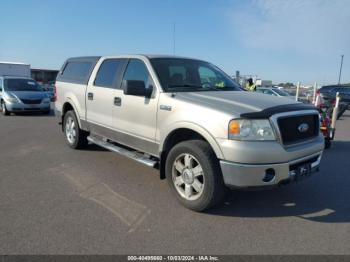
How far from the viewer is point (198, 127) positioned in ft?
12.7

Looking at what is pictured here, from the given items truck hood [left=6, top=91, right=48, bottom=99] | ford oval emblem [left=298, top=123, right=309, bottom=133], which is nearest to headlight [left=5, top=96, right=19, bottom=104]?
truck hood [left=6, top=91, right=48, bottom=99]

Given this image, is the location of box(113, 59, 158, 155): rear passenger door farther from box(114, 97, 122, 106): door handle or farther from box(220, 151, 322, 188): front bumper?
box(220, 151, 322, 188): front bumper

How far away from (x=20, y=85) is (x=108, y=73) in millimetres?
10756

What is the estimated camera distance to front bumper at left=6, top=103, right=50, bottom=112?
44.9 ft

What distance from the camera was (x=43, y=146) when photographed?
25.0ft

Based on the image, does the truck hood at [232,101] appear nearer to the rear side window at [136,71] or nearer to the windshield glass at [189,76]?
the windshield glass at [189,76]

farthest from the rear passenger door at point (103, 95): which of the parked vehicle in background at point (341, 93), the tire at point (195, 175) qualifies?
the parked vehicle in background at point (341, 93)

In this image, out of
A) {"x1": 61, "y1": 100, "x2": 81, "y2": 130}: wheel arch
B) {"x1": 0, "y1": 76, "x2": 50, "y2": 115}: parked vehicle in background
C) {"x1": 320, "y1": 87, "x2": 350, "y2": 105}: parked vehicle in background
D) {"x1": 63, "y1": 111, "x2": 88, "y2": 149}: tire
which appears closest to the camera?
{"x1": 61, "y1": 100, "x2": 81, "y2": 130}: wheel arch

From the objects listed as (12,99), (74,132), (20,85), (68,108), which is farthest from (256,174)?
(20,85)

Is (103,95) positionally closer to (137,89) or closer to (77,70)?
(137,89)

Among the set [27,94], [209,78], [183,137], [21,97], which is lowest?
[21,97]

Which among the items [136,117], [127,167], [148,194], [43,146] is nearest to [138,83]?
[136,117]

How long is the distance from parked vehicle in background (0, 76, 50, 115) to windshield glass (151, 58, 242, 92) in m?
10.7

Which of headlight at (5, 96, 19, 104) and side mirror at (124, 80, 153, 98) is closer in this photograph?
side mirror at (124, 80, 153, 98)
